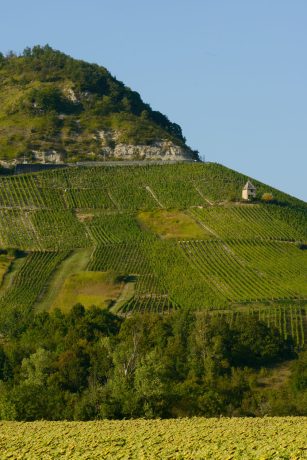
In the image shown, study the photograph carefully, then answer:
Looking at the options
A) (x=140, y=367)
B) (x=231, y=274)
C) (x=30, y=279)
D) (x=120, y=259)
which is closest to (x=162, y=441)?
(x=140, y=367)

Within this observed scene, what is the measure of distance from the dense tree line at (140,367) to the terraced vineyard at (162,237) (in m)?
4.60

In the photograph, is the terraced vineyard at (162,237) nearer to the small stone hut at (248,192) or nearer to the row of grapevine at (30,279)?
the row of grapevine at (30,279)

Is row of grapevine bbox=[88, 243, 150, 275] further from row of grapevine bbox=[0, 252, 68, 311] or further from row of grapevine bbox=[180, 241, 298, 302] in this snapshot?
row of grapevine bbox=[180, 241, 298, 302]

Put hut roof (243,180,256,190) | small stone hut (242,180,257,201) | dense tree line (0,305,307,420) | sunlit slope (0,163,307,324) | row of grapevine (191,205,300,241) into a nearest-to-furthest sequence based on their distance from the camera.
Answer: dense tree line (0,305,307,420) → sunlit slope (0,163,307,324) → row of grapevine (191,205,300,241) → small stone hut (242,180,257,201) → hut roof (243,180,256,190)

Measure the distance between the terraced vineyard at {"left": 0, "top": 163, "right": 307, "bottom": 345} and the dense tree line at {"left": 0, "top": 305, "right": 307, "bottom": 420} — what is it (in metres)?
4.60

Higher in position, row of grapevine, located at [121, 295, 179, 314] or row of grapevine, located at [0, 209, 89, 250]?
row of grapevine, located at [121, 295, 179, 314]

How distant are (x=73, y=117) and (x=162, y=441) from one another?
11599 cm

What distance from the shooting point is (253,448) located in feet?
71.2

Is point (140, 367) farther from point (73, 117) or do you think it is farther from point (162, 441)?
point (73, 117)

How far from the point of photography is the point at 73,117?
138 metres

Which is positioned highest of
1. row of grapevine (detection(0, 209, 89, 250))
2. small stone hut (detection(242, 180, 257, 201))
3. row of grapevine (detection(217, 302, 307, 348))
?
row of grapevine (detection(217, 302, 307, 348))

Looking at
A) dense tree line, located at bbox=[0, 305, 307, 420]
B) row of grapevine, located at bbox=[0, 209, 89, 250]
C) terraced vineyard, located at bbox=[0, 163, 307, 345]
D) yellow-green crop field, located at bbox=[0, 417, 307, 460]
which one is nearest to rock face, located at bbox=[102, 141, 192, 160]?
terraced vineyard, located at bbox=[0, 163, 307, 345]

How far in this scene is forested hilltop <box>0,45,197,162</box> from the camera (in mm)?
128000

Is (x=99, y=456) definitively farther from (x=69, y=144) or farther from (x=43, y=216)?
(x=69, y=144)
